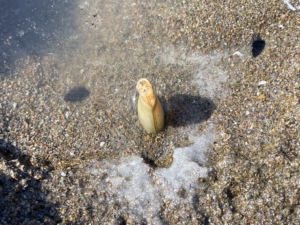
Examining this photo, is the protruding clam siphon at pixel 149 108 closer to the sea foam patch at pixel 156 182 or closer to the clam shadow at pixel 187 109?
the clam shadow at pixel 187 109

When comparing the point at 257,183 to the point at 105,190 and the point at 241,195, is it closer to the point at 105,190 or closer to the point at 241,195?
the point at 241,195

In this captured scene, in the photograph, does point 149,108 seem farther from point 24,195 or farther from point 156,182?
point 24,195

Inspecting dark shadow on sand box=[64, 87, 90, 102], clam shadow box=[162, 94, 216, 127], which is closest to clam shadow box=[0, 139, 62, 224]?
dark shadow on sand box=[64, 87, 90, 102]

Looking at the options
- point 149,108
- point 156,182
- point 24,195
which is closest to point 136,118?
point 149,108

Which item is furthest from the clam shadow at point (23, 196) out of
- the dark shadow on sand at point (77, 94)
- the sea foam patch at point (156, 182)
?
the dark shadow on sand at point (77, 94)

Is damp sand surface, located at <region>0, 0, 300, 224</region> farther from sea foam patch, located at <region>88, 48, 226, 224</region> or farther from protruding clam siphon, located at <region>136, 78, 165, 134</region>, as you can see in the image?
protruding clam siphon, located at <region>136, 78, 165, 134</region>

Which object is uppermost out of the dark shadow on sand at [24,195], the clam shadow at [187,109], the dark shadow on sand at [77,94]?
the clam shadow at [187,109]
